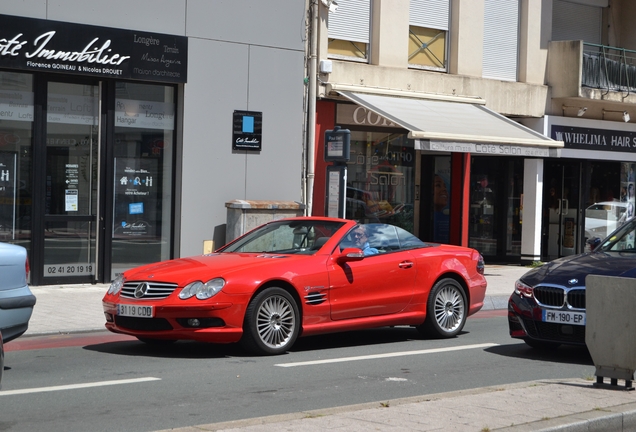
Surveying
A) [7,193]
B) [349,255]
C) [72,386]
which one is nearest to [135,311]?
[72,386]

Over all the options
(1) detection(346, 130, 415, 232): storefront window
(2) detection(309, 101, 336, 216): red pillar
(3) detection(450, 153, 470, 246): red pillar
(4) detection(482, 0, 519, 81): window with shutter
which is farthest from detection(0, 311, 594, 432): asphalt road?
(4) detection(482, 0, 519, 81): window with shutter

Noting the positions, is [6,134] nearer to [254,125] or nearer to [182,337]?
[254,125]

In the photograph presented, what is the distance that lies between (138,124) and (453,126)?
19.8 ft

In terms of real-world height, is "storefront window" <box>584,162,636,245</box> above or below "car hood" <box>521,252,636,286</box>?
above

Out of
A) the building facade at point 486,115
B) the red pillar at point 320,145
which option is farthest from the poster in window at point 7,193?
the red pillar at point 320,145

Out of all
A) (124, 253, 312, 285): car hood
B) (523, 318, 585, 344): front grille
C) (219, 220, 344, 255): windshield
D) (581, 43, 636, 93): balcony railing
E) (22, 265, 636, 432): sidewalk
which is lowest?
(22, 265, 636, 432): sidewalk

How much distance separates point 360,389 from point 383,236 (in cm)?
335

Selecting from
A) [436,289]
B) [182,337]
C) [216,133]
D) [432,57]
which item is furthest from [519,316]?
[432,57]

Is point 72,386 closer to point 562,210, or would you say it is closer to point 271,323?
point 271,323

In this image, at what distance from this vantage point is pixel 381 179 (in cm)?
2103

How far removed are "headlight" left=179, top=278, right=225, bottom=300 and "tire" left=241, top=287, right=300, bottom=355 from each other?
37cm

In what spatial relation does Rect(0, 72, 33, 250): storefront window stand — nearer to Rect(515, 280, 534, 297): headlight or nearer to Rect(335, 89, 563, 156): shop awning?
Rect(335, 89, 563, 156): shop awning

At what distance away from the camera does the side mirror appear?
10273mm

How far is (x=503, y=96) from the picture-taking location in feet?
73.0
